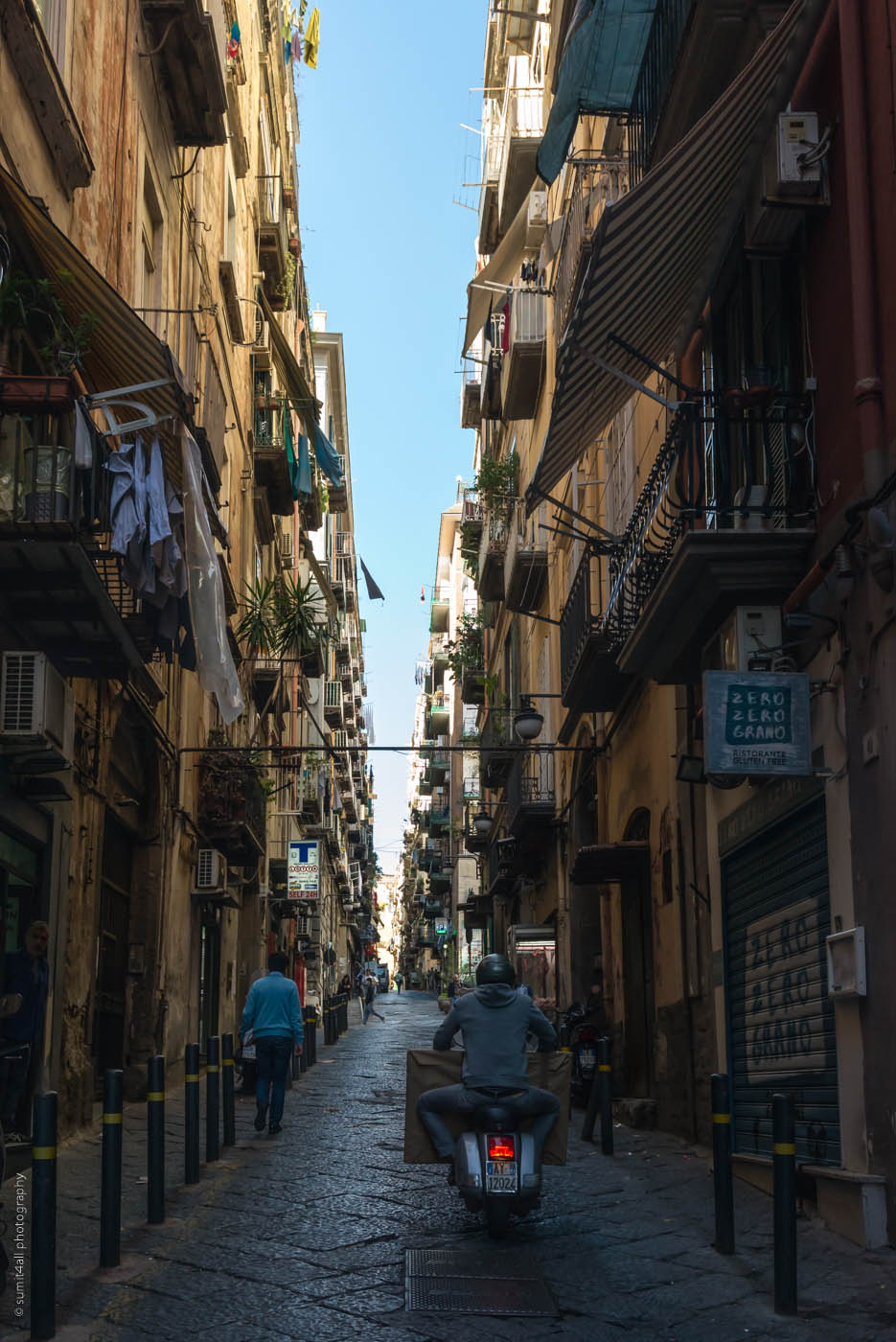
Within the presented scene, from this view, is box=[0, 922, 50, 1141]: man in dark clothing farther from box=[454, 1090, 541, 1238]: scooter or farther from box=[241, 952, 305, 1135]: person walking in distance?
box=[454, 1090, 541, 1238]: scooter

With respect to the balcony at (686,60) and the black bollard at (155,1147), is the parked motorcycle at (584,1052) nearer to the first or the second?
Answer: the black bollard at (155,1147)

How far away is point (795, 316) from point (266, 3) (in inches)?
1021

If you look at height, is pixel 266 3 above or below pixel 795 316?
above

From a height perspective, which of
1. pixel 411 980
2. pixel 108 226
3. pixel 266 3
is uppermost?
pixel 266 3

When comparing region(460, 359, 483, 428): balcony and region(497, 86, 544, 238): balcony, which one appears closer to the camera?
region(497, 86, 544, 238): balcony

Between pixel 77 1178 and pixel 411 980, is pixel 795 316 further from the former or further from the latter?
pixel 411 980

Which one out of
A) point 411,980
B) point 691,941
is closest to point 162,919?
point 691,941

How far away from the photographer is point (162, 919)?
1819cm

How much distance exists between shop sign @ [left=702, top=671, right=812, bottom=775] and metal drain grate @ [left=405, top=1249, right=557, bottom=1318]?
307 cm

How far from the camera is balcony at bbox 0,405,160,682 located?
363 inches

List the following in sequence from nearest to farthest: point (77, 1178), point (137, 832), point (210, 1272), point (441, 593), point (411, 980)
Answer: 1. point (210, 1272)
2. point (77, 1178)
3. point (137, 832)
4. point (441, 593)
5. point (411, 980)

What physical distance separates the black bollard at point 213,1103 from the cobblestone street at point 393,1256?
0.24 meters

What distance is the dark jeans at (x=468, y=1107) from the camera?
8359 millimetres

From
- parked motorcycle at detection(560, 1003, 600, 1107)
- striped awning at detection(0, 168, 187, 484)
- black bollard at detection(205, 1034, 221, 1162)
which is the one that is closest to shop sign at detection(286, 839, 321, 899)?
parked motorcycle at detection(560, 1003, 600, 1107)
